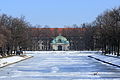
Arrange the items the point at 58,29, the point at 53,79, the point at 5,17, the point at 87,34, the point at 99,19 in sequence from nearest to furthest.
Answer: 1. the point at 53,79
2. the point at 5,17
3. the point at 99,19
4. the point at 87,34
5. the point at 58,29

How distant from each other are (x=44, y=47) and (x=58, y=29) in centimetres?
2949

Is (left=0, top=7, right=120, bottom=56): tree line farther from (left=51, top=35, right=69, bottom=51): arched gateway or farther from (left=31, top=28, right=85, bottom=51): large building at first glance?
(left=51, top=35, right=69, bottom=51): arched gateway

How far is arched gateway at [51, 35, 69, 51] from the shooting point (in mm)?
132875

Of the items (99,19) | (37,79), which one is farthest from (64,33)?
(37,79)

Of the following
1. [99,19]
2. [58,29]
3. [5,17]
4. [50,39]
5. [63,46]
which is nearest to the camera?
[5,17]

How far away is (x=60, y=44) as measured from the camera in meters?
135

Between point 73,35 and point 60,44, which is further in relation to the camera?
point 73,35

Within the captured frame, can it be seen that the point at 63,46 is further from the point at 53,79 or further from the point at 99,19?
the point at 53,79

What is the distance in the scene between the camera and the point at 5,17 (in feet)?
230

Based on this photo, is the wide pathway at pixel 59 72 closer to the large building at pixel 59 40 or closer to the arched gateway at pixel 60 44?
the large building at pixel 59 40

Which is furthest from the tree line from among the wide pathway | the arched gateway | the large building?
the wide pathway

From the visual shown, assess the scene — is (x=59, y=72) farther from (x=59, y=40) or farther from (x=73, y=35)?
(x=73, y=35)

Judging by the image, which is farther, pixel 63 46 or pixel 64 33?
pixel 64 33

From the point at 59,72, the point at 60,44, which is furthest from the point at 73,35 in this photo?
the point at 59,72
